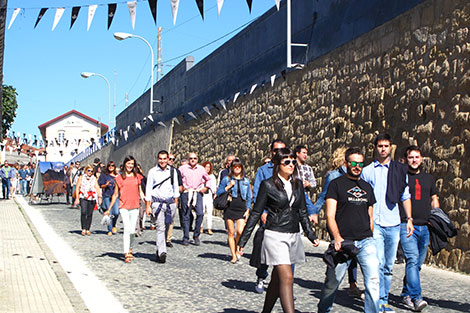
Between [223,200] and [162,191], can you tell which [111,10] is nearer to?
[162,191]

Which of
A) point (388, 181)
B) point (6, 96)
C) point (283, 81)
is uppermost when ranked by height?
point (6, 96)

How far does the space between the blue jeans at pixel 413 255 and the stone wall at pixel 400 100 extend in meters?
2.28

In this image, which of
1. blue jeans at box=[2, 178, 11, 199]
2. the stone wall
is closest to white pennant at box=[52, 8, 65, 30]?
the stone wall

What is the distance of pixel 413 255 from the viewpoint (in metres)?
6.68

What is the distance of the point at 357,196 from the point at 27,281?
A: 4135mm

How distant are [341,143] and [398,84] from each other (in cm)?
214

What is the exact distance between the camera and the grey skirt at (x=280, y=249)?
5.57m

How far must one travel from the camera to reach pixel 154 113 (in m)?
28.6

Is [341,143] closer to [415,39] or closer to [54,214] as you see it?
[415,39]

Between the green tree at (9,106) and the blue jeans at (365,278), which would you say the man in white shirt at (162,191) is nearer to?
the blue jeans at (365,278)

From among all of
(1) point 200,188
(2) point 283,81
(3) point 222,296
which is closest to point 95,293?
(3) point 222,296

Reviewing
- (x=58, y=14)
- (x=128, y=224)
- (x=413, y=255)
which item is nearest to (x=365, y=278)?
(x=413, y=255)

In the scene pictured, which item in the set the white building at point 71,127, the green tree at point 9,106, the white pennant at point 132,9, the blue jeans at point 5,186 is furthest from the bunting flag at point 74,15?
the white building at point 71,127

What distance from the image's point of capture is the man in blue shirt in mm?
6266
